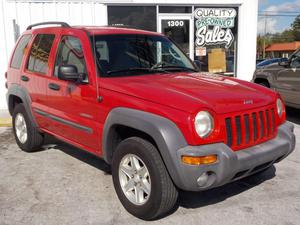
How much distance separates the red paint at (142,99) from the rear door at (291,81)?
12.5ft

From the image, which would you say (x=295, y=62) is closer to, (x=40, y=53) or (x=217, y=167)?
(x=40, y=53)

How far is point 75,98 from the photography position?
14.1ft

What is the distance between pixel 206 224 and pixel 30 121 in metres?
3.19

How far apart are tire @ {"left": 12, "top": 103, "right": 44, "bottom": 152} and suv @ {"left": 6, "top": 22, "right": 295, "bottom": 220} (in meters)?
0.37

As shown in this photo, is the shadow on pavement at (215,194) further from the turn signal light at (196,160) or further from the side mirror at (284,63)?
the side mirror at (284,63)

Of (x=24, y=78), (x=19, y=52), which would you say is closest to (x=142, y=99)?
(x=24, y=78)

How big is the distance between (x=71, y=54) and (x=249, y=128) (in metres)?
2.30

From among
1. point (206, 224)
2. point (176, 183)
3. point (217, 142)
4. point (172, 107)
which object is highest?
point (172, 107)

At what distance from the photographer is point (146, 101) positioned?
3.45 metres

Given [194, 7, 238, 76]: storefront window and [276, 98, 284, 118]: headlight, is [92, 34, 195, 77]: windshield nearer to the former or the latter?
[276, 98, 284, 118]: headlight

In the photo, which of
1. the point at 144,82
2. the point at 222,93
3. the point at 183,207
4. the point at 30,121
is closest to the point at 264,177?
the point at 183,207

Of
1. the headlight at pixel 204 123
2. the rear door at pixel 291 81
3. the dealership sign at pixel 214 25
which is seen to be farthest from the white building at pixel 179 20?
the headlight at pixel 204 123

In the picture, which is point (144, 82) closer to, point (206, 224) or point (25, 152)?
point (206, 224)

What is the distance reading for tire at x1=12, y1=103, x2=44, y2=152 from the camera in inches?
220
